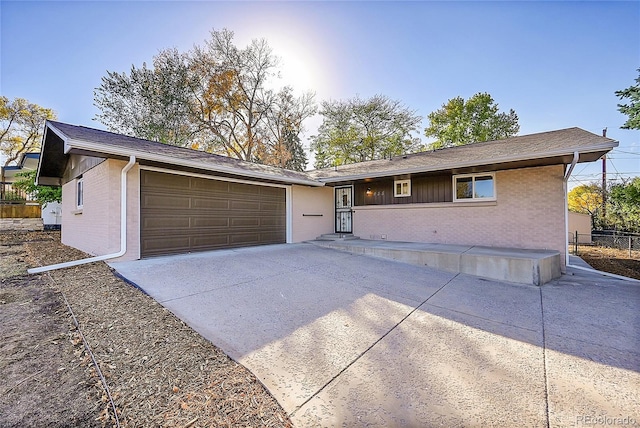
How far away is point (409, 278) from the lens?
580 centimetres

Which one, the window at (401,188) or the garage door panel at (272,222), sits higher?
the window at (401,188)

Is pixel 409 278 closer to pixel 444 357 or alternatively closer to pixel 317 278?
pixel 317 278

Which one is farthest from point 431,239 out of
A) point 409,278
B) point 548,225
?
point 409,278

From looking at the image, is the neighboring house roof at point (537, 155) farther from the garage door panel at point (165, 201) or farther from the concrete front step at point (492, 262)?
the garage door panel at point (165, 201)

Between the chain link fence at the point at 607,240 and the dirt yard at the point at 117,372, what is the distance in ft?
41.9

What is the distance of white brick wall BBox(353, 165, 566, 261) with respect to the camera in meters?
7.08

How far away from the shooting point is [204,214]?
302 inches

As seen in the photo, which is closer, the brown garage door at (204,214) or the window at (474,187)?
the brown garage door at (204,214)

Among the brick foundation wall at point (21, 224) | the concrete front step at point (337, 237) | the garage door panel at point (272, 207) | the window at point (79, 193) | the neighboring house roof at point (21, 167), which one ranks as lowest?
the concrete front step at point (337, 237)

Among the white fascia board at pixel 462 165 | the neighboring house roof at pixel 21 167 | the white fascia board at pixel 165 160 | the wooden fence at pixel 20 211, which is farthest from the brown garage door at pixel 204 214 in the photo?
the wooden fence at pixel 20 211

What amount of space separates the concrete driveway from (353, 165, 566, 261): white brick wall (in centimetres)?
175

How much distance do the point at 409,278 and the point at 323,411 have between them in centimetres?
431

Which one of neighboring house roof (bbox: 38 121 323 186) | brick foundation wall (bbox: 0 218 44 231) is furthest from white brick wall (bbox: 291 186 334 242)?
brick foundation wall (bbox: 0 218 44 231)

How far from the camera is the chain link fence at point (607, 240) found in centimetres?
1022
